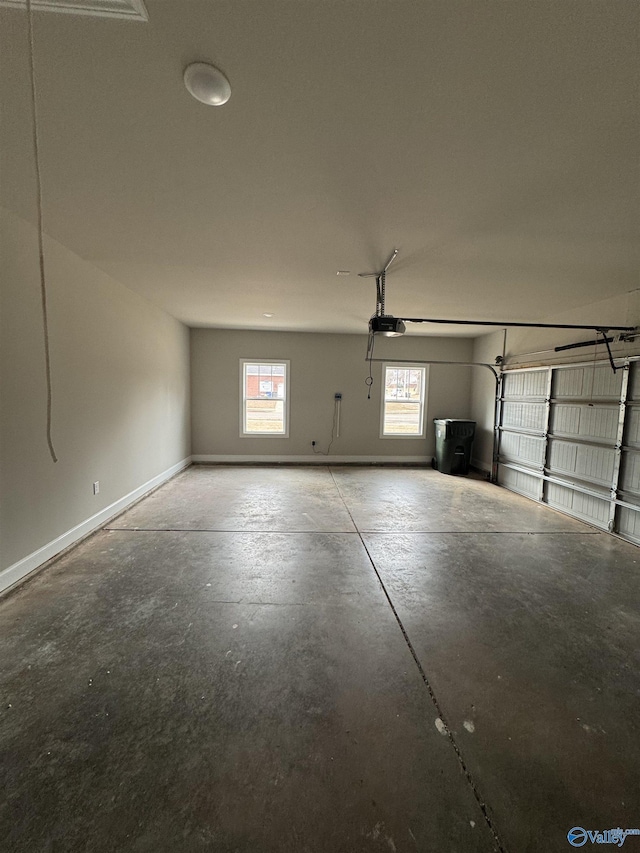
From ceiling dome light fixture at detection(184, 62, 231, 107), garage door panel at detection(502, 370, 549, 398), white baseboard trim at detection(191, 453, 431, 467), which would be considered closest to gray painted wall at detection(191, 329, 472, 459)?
white baseboard trim at detection(191, 453, 431, 467)

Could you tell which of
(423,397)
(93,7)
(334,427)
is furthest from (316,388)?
(93,7)

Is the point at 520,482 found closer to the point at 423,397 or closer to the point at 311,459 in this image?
the point at 423,397

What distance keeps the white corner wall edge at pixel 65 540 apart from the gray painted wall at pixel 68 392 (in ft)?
0.19

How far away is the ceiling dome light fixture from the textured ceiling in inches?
1.5

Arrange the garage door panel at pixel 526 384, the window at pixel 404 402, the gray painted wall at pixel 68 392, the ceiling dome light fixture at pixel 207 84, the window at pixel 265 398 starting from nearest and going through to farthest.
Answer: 1. the ceiling dome light fixture at pixel 207 84
2. the gray painted wall at pixel 68 392
3. the garage door panel at pixel 526 384
4. the window at pixel 265 398
5. the window at pixel 404 402

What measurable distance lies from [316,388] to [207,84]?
17.7 feet

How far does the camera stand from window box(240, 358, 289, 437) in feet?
21.5

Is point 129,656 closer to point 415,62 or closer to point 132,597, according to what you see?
point 132,597

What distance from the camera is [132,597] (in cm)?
229

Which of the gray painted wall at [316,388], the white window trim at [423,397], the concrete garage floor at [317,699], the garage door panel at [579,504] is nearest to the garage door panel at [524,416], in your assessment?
the garage door panel at [579,504]

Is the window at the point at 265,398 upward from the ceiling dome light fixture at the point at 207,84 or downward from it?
downward

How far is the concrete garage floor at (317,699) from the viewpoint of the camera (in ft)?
3.64

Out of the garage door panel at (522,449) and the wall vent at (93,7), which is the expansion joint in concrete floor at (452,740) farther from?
the garage door panel at (522,449)

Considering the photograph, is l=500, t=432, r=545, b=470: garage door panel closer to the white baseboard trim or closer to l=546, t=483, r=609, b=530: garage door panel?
l=546, t=483, r=609, b=530: garage door panel
